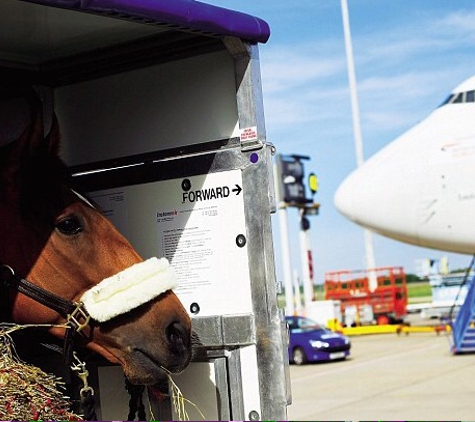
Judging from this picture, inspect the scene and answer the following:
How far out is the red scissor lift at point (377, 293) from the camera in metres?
28.3

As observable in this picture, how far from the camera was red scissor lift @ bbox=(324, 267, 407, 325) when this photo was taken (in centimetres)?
2831

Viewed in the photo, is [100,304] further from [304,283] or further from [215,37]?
[304,283]

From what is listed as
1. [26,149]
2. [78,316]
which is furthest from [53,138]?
[78,316]

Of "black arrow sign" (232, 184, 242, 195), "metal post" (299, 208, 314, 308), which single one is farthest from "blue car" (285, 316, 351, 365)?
"black arrow sign" (232, 184, 242, 195)

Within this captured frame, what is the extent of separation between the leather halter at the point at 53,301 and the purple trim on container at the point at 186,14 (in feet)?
3.33

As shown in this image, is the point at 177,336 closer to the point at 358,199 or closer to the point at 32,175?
the point at 32,175

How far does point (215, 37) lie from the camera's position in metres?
4.03

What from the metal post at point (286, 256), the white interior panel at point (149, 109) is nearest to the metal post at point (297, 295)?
the metal post at point (286, 256)

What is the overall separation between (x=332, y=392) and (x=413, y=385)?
1207 mm

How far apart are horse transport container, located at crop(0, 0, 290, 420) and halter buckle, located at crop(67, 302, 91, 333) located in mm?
572

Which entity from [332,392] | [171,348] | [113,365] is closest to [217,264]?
[171,348]

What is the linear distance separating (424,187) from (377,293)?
44.8ft

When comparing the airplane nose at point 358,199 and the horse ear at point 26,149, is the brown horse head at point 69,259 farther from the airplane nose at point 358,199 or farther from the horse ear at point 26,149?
the airplane nose at point 358,199

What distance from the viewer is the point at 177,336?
149 inches
